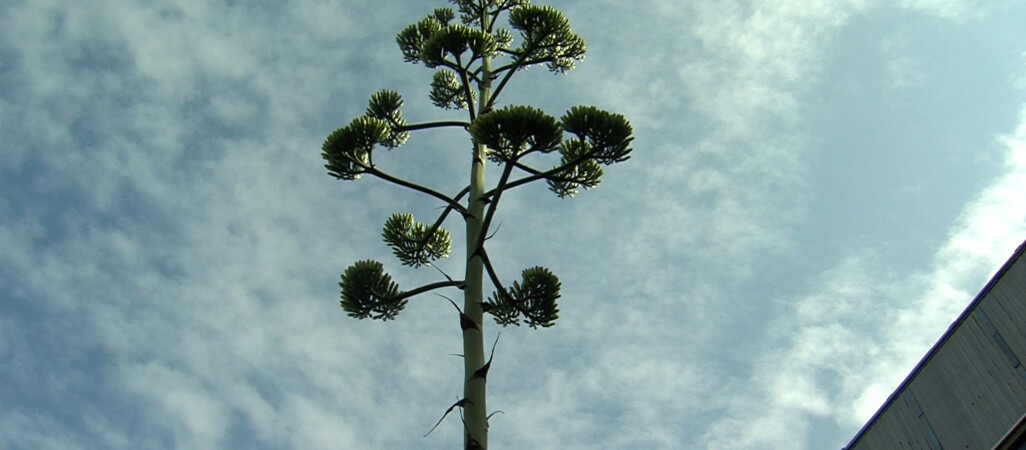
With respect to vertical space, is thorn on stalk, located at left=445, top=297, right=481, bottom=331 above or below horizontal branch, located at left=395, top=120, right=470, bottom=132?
below

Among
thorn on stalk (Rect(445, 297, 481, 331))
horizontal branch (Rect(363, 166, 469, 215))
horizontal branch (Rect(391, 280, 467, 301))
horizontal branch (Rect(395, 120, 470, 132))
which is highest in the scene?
horizontal branch (Rect(395, 120, 470, 132))

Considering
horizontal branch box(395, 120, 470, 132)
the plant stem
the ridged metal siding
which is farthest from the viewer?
the ridged metal siding

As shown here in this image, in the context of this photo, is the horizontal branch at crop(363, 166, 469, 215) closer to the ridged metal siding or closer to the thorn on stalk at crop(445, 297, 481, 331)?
the thorn on stalk at crop(445, 297, 481, 331)

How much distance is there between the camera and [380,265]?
5727mm

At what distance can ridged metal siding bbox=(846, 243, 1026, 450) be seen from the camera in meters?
12.1

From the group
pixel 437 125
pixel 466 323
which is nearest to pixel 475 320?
pixel 466 323

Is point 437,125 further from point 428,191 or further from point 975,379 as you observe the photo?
point 975,379

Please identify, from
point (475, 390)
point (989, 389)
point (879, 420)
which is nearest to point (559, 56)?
point (475, 390)

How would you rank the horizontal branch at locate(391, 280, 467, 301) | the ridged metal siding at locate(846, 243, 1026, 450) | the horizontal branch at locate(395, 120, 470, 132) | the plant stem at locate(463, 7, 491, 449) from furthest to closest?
→ 1. the ridged metal siding at locate(846, 243, 1026, 450)
2. the horizontal branch at locate(395, 120, 470, 132)
3. the horizontal branch at locate(391, 280, 467, 301)
4. the plant stem at locate(463, 7, 491, 449)

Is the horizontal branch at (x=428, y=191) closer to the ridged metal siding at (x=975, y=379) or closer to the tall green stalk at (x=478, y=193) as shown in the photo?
the tall green stalk at (x=478, y=193)

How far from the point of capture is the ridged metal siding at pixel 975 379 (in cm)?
1208

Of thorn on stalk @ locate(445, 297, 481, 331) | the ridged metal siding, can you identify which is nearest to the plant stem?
thorn on stalk @ locate(445, 297, 481, 331)

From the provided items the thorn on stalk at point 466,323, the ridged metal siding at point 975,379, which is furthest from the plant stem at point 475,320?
the ridged metal siding at point 975,379

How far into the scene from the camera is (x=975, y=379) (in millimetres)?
12742
